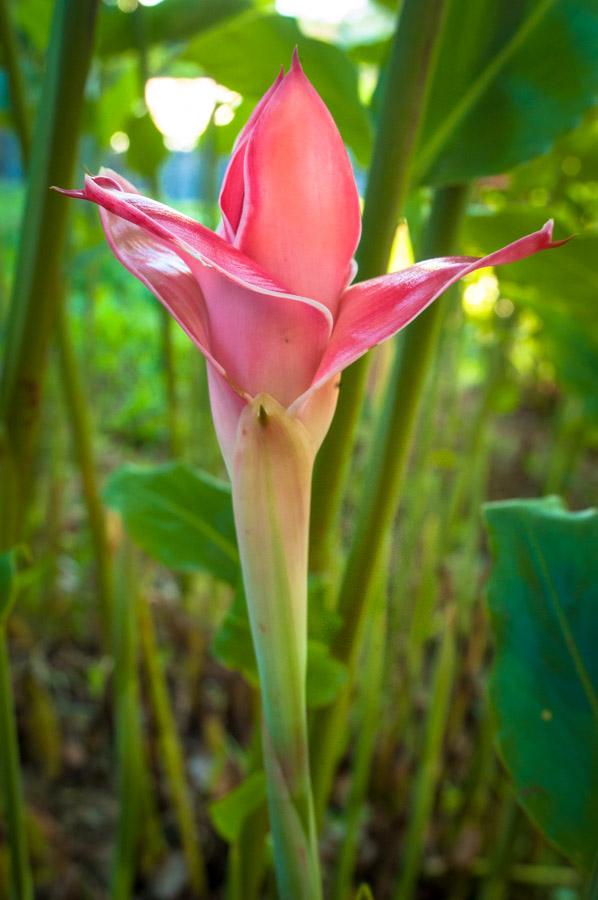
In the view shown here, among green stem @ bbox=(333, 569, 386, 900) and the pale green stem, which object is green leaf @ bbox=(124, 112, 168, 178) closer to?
green stem @ bbox=(333, 569, 386, 900)

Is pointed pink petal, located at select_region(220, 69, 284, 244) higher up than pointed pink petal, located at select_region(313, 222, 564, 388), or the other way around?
pointed pink petal, located at select_region(220, 69, 284, 244)

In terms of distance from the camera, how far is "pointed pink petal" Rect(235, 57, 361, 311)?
0.18 metres

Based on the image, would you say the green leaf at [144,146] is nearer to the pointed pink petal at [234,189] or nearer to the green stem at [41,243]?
the green stem at [41,243]

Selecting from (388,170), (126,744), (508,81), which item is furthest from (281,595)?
(126,744)

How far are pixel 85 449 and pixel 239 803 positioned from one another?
30 centimetres

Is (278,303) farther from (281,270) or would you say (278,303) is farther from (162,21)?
(162,21)

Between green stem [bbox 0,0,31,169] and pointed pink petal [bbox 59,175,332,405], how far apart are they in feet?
0.89

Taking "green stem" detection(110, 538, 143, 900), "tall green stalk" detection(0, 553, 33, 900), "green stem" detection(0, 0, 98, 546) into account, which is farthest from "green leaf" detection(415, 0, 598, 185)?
"green stem" detection(110, 538, 143, 900)

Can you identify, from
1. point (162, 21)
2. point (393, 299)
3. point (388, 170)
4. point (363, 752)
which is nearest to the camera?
point (393, 299)

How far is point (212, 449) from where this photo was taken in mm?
916

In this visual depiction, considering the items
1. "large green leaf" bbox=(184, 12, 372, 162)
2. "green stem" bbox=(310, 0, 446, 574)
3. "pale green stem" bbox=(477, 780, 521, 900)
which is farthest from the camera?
"pale green stem" bbox=(477, 780, 521, 900)

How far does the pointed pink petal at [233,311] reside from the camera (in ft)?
0.57

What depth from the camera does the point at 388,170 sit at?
29 cm

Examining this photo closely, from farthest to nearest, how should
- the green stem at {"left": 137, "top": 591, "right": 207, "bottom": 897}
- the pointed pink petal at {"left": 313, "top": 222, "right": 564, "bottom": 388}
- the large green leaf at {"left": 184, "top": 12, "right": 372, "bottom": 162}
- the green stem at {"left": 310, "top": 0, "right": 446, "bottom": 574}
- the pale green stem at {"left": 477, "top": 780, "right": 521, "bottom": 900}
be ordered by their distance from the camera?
the green stem at {"left": 137, "top": 591, "right": 207, "bottom": 897} < the pale green stem at {"left": 477, "top": 780, "right": 521, "bottom": 900} < the large green leaf at {"left": 184, "top": 12, "right": 372, "bottom": 162} < the green stem at {"left": 310, "top": 0, "right": 446, "bottom": 574} < the pointed pink petal at {"left": 313, "top": 222, "right": 564, "bottom": 388}
